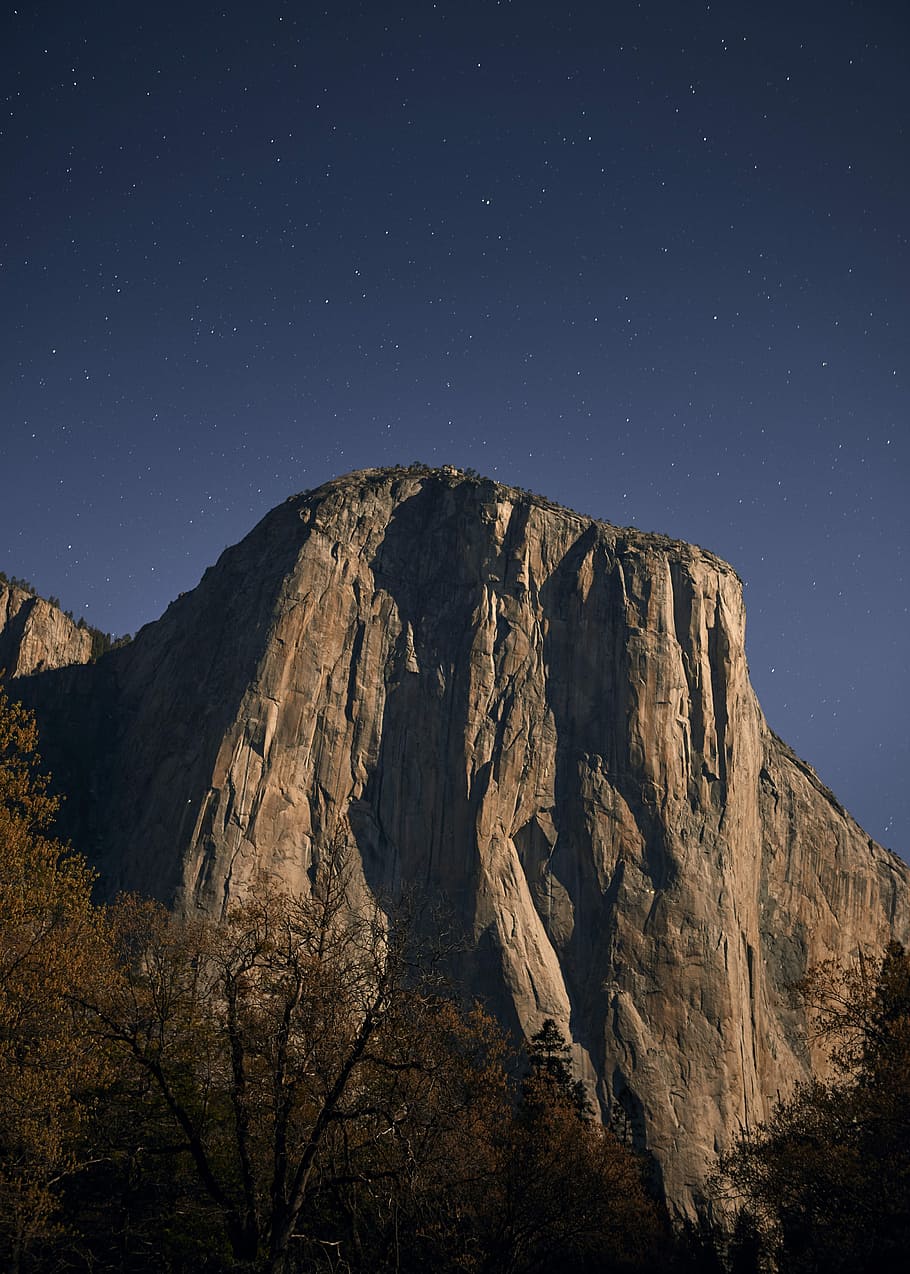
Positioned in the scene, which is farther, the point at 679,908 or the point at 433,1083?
the point at 679,908

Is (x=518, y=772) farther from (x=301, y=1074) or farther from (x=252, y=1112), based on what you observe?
(x=301, y=1074)

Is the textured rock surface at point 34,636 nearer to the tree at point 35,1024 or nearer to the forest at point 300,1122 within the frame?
the forest at point 300,1122

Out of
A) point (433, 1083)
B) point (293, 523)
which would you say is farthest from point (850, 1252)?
point (293, 523)

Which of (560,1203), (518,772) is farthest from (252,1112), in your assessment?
(518,772)

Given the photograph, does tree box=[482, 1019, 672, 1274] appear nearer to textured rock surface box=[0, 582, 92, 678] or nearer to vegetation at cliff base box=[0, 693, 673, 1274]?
vegetation at cliff base box=[0, 693, 673, 1274]

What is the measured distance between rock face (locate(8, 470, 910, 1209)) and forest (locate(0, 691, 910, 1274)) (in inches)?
1009

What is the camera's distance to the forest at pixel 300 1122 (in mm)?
16984

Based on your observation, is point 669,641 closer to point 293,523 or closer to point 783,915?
point 783,915

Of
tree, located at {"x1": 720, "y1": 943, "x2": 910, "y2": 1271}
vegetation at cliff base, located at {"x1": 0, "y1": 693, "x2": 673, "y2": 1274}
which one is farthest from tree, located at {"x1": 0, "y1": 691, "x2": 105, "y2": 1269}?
tree, located at {"x1": 720, "y1": 943, "x2": 910, "y2": 1271}

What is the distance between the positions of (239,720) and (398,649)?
13198mm

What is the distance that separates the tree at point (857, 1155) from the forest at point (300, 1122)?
3.6 inches

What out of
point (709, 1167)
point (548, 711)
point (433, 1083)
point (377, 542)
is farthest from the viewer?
point (377, 542)

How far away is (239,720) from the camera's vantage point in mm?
62375

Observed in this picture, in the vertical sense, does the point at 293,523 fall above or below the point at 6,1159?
above
